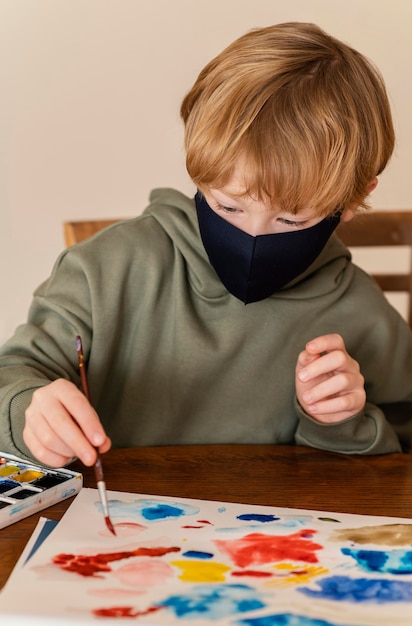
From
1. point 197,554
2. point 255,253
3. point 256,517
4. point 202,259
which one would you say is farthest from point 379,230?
point 197,554

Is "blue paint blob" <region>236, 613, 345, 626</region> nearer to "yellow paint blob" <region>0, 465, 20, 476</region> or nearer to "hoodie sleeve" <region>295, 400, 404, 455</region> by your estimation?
"yellow paint blob" <region>0, 465, 20, 476</region>

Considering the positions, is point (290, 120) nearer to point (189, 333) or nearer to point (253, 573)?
point (189, 333)

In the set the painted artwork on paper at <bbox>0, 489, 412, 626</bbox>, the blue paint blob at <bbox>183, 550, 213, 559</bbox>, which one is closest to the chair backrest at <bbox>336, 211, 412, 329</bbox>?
the painted artwork on paper at <bbox>0, 489, 412, 626</bbox>

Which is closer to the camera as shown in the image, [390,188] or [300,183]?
[300,183]

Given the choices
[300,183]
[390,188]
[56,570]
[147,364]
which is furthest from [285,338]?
[390,188]

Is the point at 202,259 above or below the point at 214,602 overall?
above

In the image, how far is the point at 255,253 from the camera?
108 centimetres

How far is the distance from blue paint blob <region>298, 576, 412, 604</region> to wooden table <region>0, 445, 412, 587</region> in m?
0.19

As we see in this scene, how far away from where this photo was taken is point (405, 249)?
8.57ft

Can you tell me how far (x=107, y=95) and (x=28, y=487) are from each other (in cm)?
185

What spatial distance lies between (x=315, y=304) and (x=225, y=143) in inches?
15.5

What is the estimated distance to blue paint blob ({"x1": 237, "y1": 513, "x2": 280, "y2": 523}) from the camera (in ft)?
2.75

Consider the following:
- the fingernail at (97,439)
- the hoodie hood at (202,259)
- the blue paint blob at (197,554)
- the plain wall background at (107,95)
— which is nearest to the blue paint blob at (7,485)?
the fingernail at (97,439)

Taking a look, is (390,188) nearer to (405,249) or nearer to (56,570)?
(405,249)
